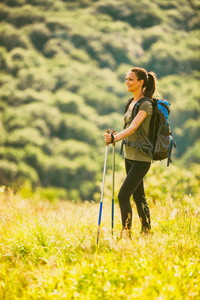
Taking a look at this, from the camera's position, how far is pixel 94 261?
2.61 metres

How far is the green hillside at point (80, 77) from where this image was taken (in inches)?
1500

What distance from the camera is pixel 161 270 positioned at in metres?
2.44

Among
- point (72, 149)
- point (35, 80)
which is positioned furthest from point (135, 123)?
point (35, 80)

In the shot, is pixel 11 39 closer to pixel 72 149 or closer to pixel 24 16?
pixel 24 16

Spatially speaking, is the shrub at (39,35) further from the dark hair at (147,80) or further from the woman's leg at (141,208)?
the woman's leg at (141,208)

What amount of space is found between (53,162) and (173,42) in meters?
33.8

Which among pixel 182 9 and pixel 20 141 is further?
pixel 182 9

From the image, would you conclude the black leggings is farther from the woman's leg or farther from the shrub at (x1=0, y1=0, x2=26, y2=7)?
the shrub at (x1=0, y1=0, x2=26, y2=7)

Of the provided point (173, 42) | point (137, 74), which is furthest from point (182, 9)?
point (137, 74)

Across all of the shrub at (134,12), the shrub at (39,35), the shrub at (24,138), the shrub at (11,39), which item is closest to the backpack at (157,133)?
the shrub at (24,138)

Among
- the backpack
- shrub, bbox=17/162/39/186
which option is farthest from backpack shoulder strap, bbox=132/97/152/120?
shrub, bbox=17/162/39/186

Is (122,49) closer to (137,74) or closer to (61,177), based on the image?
(61,177)

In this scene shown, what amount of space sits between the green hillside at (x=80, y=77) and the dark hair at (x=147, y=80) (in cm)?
2642

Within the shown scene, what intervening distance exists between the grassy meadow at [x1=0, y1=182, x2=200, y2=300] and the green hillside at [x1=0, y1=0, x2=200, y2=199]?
85.6ft
